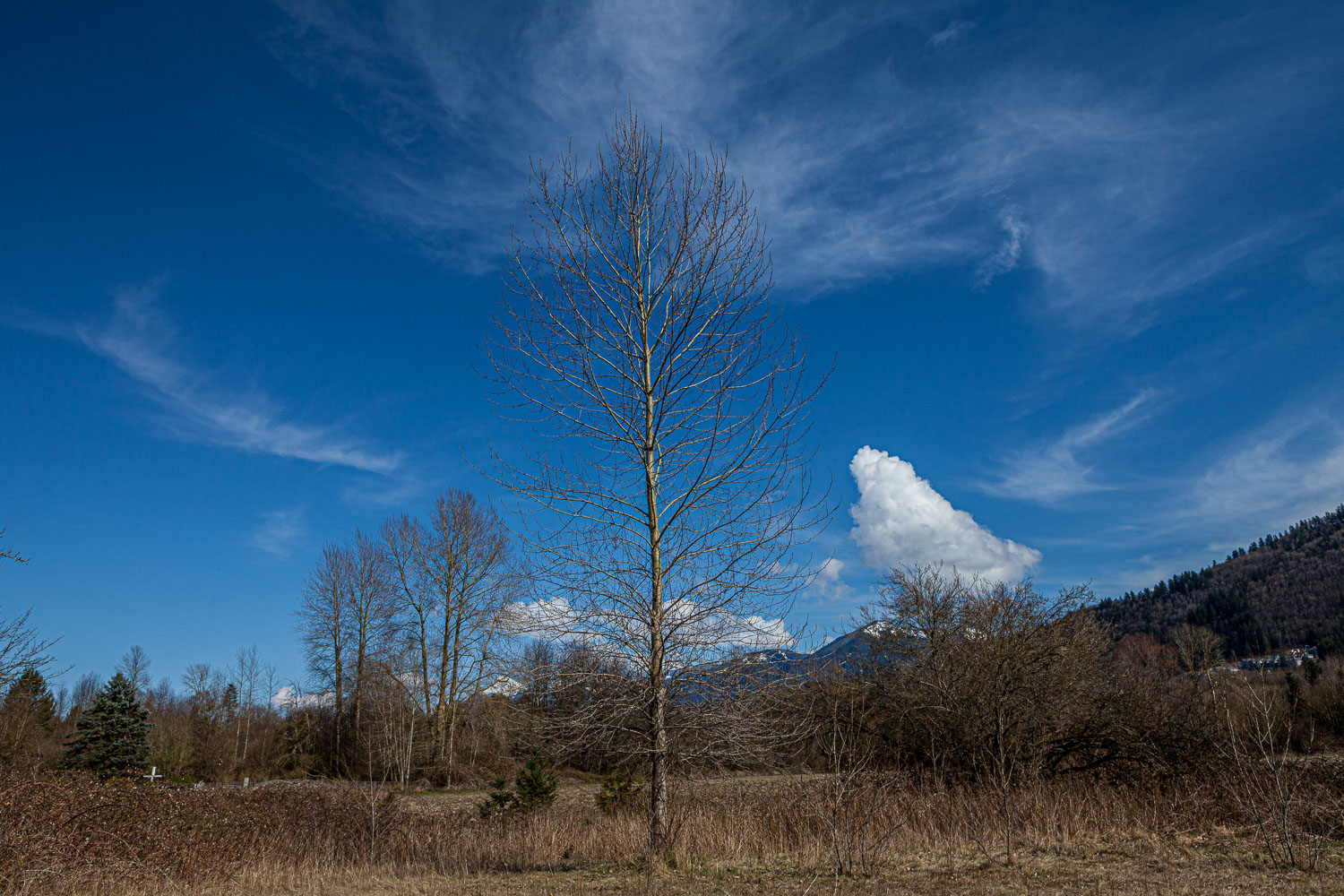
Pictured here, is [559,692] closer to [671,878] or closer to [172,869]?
[671,878]

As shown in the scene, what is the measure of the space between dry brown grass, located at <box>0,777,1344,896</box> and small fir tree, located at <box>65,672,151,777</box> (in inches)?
739

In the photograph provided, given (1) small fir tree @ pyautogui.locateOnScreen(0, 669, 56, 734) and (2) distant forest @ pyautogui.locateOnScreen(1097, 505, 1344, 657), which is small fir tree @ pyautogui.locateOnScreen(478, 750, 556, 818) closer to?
(1) small fir tree @ pyautogui.locateOnScreen(0, 669, 56, 734)

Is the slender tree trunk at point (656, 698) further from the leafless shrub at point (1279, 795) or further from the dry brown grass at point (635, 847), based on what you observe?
the leafless shrub at point (1279, 795)

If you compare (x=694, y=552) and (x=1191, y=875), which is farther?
(x=694, y=552)

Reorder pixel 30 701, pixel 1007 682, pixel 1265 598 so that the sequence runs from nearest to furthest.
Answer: pixel 1007 682 → pixel 30 701 → pixel 1265 598

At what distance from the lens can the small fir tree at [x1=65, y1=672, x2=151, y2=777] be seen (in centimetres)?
2541

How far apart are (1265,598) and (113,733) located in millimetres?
137603

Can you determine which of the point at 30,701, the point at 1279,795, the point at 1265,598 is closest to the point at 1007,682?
the point at 1279,795

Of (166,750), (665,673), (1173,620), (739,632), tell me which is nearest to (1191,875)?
(739,632)

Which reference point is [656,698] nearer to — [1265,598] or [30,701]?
[30,701]

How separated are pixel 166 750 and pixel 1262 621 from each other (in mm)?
122472

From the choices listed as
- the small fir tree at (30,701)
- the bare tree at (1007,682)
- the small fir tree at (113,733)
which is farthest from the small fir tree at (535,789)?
the small fir tree at (113,733)

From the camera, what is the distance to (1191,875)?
5816 millimetres

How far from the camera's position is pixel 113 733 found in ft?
85.6
